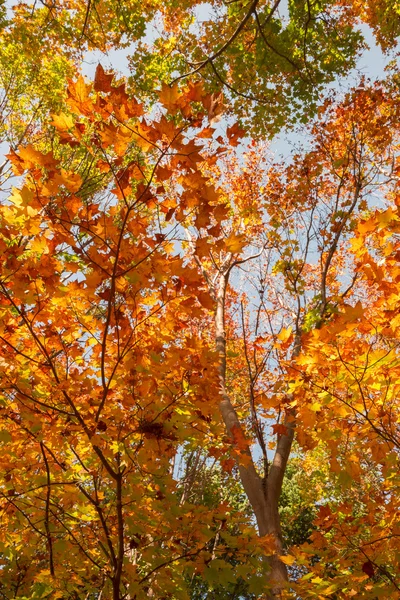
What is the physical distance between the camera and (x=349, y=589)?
2398 mm

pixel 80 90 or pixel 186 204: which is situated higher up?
pixel 80 90

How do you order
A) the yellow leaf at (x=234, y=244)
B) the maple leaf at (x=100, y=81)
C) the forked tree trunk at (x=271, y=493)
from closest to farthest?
the maple leaf at (x=100, y=81)
the yellow leaf at (x=234, y=244)
the forked tree trunk at (x=271, y=493)

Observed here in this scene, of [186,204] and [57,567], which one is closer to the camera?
[186,204]

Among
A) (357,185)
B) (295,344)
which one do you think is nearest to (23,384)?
(295,344)

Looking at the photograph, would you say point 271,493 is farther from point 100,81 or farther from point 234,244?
point 100,81

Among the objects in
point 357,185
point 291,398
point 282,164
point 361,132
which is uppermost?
point 282,164

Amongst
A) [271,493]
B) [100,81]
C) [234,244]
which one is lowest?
[271,493]

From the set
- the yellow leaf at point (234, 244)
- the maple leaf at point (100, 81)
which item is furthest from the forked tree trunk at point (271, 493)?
the maple leaf at point (100, 81)

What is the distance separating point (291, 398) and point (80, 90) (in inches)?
109

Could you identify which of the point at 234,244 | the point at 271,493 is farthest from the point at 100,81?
the point at 271,493

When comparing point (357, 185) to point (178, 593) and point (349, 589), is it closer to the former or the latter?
point (349, 589)

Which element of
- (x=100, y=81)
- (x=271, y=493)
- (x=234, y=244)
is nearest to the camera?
(x=100, y=81)

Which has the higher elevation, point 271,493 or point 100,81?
point 100,81

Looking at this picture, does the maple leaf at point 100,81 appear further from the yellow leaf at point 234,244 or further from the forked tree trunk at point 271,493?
the forked tree trunk at point 271,493
